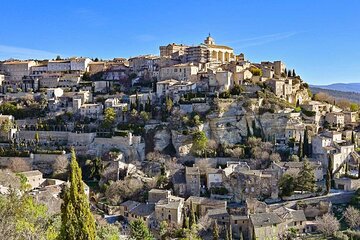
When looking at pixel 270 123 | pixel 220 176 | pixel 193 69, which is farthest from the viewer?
pixel 193 69

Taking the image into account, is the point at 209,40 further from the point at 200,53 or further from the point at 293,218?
the point at 293,218

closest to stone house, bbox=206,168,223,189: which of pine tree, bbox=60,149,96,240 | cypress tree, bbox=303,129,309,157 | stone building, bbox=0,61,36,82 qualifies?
cypress tree, bbox=303,129,309,157

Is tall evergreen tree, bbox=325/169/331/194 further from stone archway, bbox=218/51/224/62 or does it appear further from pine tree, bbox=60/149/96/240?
stone archway, bbox=218/51/224/62

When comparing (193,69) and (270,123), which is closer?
(270,123)

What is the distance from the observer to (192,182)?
3859 cm

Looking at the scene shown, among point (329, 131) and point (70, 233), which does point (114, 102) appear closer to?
point (329, 131)

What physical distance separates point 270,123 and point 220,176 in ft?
35.6

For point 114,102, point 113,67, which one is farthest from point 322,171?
point 113,67

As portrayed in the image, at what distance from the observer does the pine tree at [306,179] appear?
37.1m

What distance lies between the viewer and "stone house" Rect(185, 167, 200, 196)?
38500mm

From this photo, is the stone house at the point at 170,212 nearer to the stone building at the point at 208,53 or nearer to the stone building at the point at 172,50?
the stone building at the point at 208,53

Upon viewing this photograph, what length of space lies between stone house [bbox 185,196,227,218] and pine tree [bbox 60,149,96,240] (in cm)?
2026

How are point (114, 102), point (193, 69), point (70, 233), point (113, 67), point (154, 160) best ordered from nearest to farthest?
point (70, 233), point (154, 160), point (114, 102), point (193, 69), point (113, 67)

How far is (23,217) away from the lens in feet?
51.9
